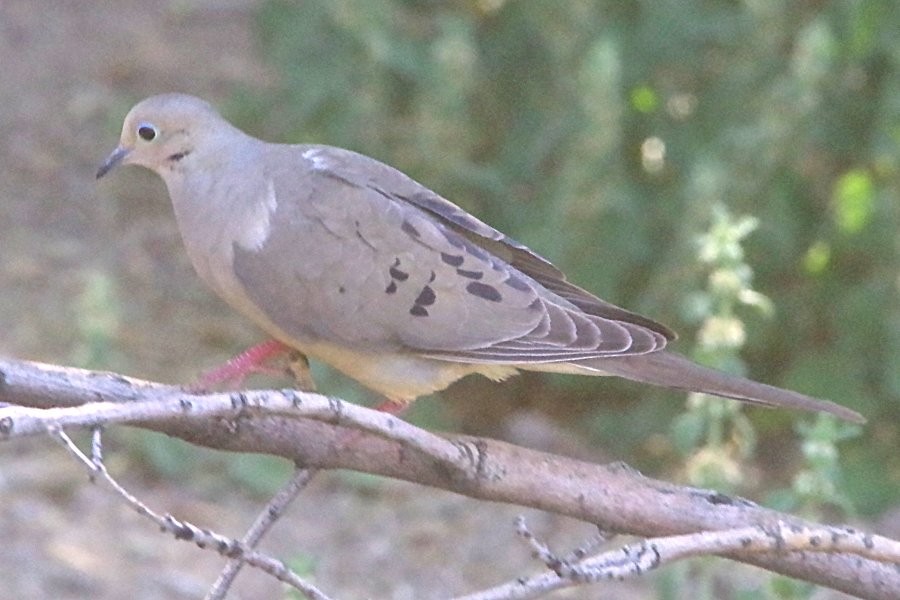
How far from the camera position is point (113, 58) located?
595 cm

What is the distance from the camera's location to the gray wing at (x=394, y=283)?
2.42 meters

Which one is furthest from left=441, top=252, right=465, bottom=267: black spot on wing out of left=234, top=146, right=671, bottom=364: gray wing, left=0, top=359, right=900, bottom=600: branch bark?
left=0, top=359, right=900, bottom=600: branch bark

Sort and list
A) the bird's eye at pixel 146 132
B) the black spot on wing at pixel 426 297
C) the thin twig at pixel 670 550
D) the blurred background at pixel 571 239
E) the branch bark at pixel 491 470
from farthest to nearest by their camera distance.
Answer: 1. the blurred background at pixel 571 239
2. the bird's eye at pixel 146 132
3. the black spot on wing at pixel 426 297
4. the branch bark at pixel 491 470
5. the thin twig at pixel 670 550

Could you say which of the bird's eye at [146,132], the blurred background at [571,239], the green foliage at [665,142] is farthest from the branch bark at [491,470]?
the green foliage at [665,142]

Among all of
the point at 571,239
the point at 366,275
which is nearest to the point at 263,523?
the point at 366,275

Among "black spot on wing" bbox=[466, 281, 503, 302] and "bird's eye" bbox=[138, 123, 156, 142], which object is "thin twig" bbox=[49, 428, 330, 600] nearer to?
"black spot on wing" bbox=[466, 281, 503, 302]

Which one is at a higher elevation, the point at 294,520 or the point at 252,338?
the point at 252,338

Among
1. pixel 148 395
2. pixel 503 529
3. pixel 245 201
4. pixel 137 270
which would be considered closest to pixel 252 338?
pixel 137 270

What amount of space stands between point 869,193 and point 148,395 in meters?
2.54

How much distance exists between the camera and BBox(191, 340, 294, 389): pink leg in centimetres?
234

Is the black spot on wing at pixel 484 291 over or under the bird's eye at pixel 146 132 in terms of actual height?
over

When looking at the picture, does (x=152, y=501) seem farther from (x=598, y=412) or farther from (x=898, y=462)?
(x=898, y=462)

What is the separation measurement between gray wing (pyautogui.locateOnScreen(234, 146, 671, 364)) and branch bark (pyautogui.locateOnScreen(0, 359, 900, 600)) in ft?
1.28

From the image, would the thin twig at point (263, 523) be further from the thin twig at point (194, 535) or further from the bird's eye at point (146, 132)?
the bird's eye at point (146, 132)
